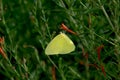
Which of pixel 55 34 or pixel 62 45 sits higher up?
pixel 62 45

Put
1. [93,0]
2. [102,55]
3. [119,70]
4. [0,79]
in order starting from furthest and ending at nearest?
[0,79] → [102,55] → [119,70] → [93,0]

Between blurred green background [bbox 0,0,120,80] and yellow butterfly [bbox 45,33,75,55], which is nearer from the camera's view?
yellow butterfly [bbox 45,33,75,55]

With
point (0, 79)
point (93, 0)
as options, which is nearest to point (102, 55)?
point (93, 0)

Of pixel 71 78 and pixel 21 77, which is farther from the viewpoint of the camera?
pixel 71 78

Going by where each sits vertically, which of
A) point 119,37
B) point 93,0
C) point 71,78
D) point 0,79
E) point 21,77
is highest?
point 93,0

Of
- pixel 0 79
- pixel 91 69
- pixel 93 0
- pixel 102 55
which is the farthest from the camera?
pixel 0 79

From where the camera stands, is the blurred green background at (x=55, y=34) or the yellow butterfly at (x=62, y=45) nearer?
the yellow butterfly at (x=62, y=45)

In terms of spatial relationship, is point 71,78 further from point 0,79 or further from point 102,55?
point 0,79

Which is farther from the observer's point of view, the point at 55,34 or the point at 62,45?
the point at 55,34
